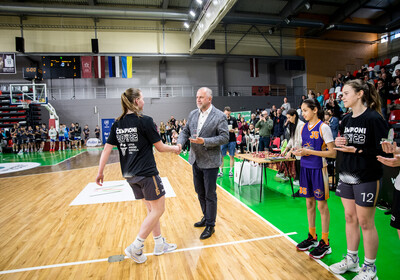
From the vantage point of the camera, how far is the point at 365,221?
203 centimetres

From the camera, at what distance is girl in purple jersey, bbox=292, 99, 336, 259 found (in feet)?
8.18

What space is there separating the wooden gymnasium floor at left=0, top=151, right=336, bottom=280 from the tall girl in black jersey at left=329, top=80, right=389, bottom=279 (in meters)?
0.52

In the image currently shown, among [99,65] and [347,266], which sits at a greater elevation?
[99,65]

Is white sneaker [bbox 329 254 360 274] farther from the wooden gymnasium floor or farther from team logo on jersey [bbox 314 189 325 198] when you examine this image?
team logo on jersey [bbox 314 189 325 198]

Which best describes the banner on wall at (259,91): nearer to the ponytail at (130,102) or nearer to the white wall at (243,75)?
the white wall at (243,75)

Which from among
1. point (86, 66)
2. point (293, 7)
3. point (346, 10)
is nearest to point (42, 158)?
point (86, 66)

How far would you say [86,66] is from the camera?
53.2 ft

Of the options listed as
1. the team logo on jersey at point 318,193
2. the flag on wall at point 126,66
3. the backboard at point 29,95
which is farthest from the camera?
the flag on wall at point 126,66

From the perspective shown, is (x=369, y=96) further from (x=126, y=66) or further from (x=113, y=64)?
(x=113, y=64)

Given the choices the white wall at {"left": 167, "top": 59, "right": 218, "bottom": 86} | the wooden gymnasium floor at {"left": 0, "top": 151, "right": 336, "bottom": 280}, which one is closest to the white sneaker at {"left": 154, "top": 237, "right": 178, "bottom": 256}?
the wooden gymnasium floor at {"left": 0, "top": 151, "right": 336, "bottom": 280}

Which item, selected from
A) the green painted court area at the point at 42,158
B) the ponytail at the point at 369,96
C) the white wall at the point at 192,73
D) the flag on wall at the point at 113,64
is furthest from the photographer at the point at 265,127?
the white wall at the point at 192,73

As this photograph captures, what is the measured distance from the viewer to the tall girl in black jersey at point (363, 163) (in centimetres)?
200

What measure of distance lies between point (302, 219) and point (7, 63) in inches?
731

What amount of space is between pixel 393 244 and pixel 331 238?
0.64 metres
